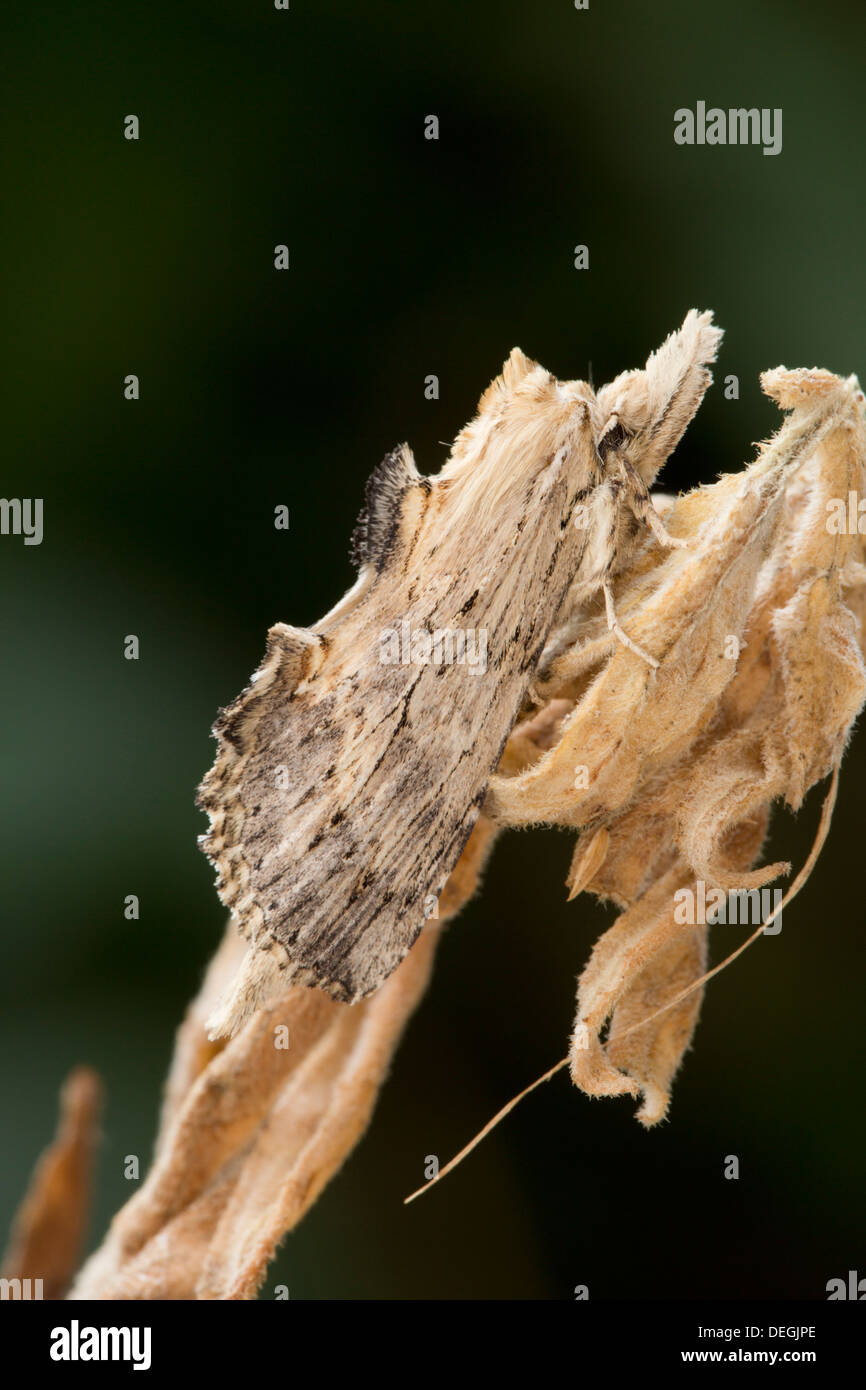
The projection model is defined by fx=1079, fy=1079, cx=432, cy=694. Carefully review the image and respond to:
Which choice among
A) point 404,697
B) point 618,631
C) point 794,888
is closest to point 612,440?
point 618,631

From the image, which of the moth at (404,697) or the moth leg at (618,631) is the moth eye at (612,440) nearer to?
the moth at (404,697)

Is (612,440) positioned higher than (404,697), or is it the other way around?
(612,440)

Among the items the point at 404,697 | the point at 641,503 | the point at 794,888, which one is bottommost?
the point at 794,888

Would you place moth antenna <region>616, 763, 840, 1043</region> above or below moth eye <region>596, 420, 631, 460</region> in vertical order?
below

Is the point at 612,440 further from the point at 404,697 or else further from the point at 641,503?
the point at 404,697

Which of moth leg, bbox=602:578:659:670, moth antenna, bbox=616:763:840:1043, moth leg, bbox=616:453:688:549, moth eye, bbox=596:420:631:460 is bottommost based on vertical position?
moth antenna, bbox=616:763:840:1043

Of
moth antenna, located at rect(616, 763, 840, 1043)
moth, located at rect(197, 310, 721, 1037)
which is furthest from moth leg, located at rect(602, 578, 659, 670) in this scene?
moth antenna, located at rect(616, 763, 840, 1043)

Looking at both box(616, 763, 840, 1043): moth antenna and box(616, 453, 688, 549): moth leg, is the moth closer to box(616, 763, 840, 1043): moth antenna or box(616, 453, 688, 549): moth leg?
box(616, 453, 688, 549): moth leg

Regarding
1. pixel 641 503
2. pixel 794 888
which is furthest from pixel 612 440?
pixel 794 888
